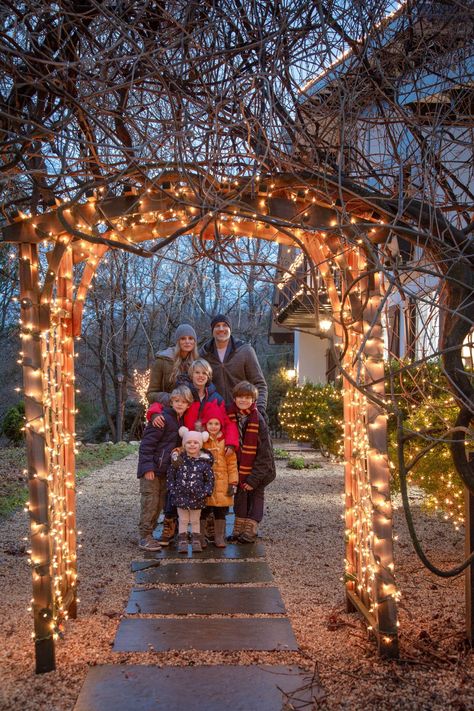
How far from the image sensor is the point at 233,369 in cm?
663

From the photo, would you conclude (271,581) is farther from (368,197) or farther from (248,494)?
(368,197)

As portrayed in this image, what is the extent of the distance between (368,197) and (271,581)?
121 inches

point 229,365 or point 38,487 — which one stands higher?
point 229,365

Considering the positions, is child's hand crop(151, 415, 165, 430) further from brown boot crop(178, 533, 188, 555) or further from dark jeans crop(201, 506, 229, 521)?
brown boot crop(178, 533, 188, 555)

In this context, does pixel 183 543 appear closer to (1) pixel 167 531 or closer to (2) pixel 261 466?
(1) pixel 167 531

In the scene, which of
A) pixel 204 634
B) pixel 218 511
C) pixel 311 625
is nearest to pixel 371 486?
pixel 311 625

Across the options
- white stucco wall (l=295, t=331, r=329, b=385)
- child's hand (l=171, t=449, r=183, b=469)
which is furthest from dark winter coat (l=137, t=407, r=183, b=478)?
white stucco wall (l=295, t=331, r=329, b=385)

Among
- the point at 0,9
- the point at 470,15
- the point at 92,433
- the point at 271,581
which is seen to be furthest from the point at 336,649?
the point at 92,433

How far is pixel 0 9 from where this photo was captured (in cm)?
369

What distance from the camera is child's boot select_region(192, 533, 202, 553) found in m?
5.93

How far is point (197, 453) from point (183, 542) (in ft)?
2.79

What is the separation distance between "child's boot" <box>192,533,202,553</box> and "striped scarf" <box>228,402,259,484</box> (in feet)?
2.08

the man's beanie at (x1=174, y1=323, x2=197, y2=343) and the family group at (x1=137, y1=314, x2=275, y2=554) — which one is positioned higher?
the man's beanie at (x1=174, y1=323, x2=197, y2=343)

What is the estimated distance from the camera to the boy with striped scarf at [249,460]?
20.4ft
